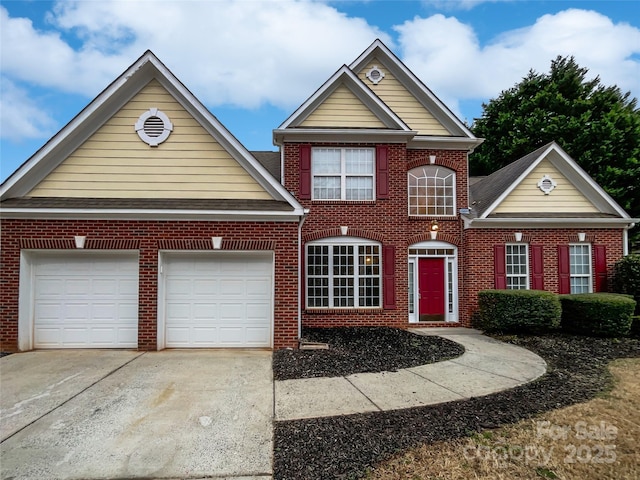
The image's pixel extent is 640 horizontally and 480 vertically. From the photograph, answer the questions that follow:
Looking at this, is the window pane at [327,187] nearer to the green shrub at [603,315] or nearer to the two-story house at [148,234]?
the two-story house at [148,234]

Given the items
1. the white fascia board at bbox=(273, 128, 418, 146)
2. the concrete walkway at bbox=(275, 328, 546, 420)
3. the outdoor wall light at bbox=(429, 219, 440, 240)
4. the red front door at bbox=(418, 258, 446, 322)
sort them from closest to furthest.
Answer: the concrete walkway at bbox=(275, 328, 546, 420) → the white fascia board at bbox=(273, 128, 418, 146) → the outdoor wall light at bbox=(429, 219, 440, 240) → the red front door at bbox=(418, 258, 446, 322)

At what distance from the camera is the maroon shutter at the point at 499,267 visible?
11.5 meters

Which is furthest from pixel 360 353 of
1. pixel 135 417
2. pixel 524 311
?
pixel 524 311

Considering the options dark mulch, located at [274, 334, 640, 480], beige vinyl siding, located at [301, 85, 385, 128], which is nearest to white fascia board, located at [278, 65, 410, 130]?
beige vinyl siding, located at [301, 85, 385, 128]

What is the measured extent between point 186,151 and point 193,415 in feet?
20.0

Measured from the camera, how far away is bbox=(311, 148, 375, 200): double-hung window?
11188 millimetres

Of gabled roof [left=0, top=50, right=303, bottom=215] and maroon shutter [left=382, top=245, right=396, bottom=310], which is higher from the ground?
gabled roof [left=0, top=50, right=303, bottom=215]

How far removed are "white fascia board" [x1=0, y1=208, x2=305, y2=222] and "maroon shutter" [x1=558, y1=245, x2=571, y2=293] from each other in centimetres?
921

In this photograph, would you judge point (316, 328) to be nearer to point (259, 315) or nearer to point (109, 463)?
point (259, 315)

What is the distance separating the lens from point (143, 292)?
7.95 m

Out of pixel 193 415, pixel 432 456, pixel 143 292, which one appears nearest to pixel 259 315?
pixel 143 292

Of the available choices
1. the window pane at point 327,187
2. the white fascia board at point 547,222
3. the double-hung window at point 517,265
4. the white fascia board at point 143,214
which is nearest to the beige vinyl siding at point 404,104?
the white fascia board at point 547,222

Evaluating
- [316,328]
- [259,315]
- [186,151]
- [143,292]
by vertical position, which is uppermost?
[186,151]

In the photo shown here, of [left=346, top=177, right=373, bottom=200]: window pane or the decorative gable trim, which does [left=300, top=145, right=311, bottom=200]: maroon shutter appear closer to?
[left=346, top=177, right=373, bottom=200]: window pane
